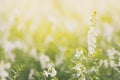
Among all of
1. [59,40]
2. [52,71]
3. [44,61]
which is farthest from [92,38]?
[59,40]

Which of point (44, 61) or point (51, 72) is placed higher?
point (44, 61)

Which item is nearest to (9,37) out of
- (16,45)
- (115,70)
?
(16,45)

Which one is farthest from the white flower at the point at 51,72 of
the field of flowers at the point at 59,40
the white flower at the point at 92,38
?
the white flower at the point at 92,38

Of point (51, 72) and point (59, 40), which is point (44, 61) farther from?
point (59, 40)

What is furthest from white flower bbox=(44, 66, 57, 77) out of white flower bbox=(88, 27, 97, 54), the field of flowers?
white flower bbox=(88, 27, 97, 54)

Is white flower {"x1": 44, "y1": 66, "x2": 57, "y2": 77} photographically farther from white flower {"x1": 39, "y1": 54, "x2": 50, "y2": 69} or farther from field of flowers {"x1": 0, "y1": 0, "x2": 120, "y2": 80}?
white flower {"x1": 39, "y1": 54, "x2": 50, "y2": 69}

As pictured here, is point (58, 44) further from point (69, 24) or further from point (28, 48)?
point (69, 24)

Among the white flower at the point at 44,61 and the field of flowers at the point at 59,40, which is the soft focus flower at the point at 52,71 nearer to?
the field of flowers at the point at 59,40

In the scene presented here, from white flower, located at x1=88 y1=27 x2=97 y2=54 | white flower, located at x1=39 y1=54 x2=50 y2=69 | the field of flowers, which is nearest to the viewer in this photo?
white flower, located at x1=88 y1=27 x2=97 y2=54
